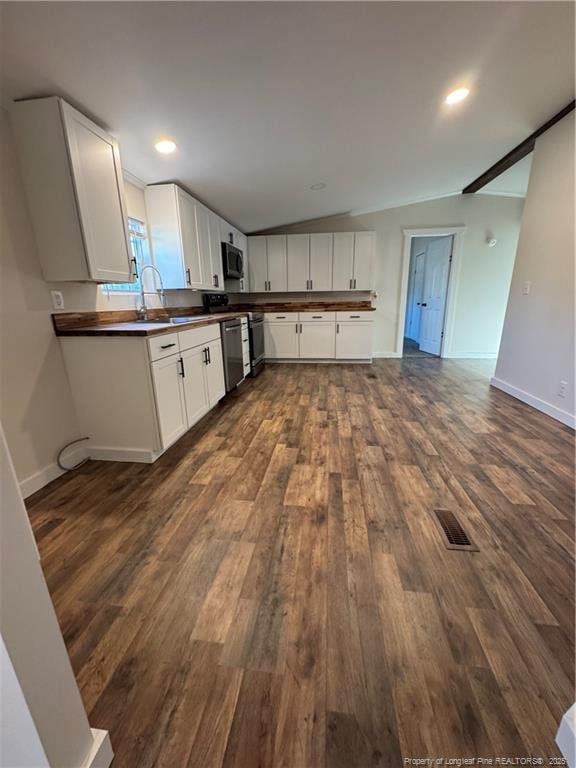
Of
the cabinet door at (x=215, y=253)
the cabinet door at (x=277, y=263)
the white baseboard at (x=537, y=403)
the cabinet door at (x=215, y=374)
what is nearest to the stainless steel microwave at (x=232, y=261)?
the cabinet door at (x=215, y=253)

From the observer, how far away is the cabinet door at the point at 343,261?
5.02 meters

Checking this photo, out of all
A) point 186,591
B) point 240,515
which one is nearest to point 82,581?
point 186,591

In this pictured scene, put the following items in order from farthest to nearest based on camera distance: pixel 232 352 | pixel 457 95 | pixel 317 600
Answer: pixel 232 352
pixel 457 95
pixel 317 600

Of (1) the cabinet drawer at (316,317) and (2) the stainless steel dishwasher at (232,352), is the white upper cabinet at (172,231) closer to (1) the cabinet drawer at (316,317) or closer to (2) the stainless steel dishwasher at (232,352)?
(2) the stainless steel dishwasher at (232,352)

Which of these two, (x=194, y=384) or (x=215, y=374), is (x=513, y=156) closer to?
(x=215, y=374)

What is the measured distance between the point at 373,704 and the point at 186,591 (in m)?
0.72

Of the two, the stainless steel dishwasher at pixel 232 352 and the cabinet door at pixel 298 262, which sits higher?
the cabinet door at pixel 298 262

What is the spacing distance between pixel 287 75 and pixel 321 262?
3.41m

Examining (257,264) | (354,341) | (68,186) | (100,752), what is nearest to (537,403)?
(354,341)

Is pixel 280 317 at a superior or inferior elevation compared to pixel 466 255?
inferior

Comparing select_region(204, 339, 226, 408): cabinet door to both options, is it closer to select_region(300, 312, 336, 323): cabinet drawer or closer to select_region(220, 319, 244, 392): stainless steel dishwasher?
select_region(220, 319, 244, 392): stainless steel dishwasher

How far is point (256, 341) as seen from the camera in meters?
4.47

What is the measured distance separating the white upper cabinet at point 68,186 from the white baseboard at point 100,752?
2.03 metres

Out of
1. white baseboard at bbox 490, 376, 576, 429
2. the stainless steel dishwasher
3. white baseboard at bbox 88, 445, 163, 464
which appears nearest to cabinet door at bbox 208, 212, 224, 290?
the stainless steel dishwasher
